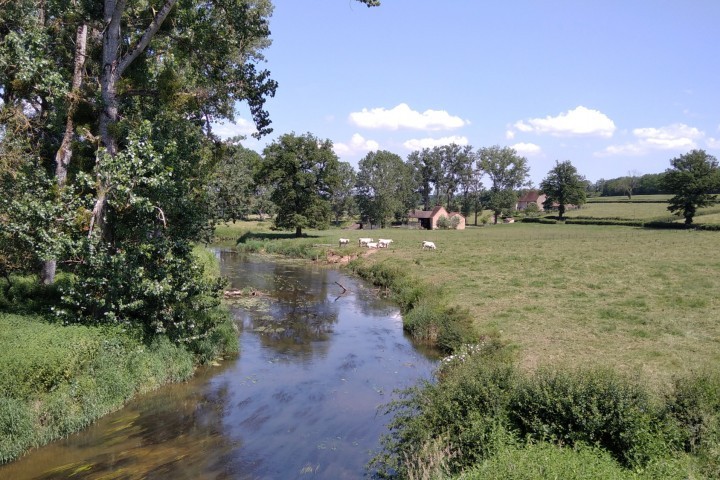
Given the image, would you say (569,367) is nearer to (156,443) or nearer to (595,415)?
(595,415)

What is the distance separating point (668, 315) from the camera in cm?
2155

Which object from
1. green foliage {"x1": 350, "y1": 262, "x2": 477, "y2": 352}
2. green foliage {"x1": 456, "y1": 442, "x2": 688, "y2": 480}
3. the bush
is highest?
the bush

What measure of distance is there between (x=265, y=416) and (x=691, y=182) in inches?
3124

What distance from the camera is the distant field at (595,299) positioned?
17.1 meters

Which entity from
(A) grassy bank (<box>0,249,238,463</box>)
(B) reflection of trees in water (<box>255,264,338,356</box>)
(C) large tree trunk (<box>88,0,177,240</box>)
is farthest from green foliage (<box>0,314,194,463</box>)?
(B) reflection of trees in water (<box>255,264,338,356</box>)

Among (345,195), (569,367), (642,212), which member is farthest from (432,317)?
(345,195)

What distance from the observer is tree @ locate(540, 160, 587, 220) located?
9969 cm

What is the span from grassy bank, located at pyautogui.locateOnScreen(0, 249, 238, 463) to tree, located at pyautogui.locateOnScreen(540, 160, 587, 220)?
9600 cm

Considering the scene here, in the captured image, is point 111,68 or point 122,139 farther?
point 122,139

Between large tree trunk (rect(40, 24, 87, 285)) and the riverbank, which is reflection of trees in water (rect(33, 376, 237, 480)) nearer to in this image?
the riverbank

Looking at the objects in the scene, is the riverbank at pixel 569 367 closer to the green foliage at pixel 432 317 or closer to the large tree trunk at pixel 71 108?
the green foliage at pixel 432 317

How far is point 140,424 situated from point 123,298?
420cm

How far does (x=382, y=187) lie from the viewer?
348 feet

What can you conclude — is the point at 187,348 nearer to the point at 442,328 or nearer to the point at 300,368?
the point at 300,368
